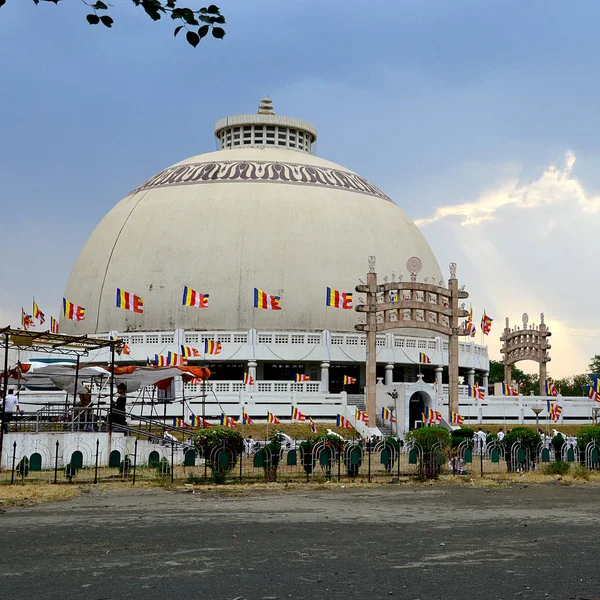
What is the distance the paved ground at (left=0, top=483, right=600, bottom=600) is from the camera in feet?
31.3

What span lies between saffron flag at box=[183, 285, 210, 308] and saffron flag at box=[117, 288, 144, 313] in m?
2.49

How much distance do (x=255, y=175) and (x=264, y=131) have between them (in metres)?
5.95

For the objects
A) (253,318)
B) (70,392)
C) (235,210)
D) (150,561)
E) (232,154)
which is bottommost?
(150,561)

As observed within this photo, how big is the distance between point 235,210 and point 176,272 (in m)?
4.87

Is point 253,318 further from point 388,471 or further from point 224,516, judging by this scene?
point 224,516

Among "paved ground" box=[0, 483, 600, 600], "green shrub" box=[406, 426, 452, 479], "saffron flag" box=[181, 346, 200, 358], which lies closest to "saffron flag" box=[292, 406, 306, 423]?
"saffron flag" box=[181, 346, 200, 358]

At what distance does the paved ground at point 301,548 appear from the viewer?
954 cm

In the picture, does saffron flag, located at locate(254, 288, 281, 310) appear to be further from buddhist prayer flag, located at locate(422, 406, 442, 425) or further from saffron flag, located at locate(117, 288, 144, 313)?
buddhist prayer flag, located at locate(422, 406, 442, 425)

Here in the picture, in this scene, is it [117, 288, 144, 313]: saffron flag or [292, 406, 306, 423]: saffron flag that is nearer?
[292, 406, 306, 423]: saffron flag

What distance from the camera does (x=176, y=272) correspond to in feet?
168

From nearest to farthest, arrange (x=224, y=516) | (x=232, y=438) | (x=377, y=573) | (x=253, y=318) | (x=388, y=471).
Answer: (x=377, y=573) < (x=224, y=516) < (x=232, y=438) < (x=388, y=471) < (x=253, y=318)

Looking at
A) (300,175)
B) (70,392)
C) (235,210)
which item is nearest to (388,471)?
(70,392)

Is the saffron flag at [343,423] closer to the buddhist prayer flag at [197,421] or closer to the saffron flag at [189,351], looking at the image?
the buddhist prayer flag at [197,421]

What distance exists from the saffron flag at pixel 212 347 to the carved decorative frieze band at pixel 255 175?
12.8 metres
